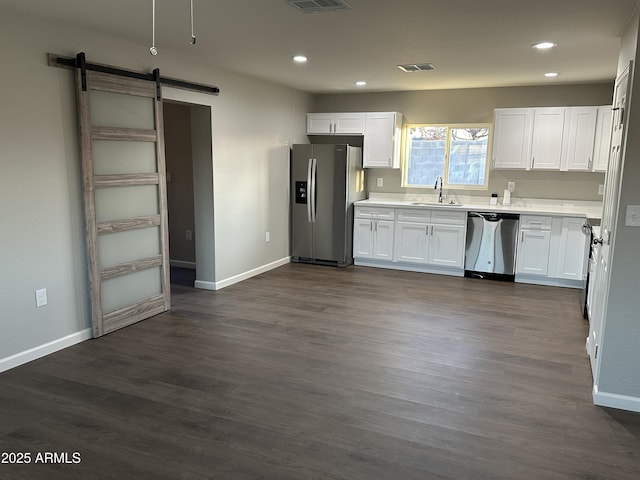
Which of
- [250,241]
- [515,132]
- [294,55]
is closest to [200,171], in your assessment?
[250,241]

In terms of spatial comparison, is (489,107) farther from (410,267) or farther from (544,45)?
(544,45)

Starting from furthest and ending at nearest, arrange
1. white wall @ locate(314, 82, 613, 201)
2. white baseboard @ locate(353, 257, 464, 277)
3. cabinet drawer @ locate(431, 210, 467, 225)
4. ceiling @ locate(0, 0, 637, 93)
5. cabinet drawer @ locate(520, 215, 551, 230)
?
white baseboard @ locate(353, 257, 464, 277), cabinet drawer @ locate(431, 210, 467, 225), white wall @ locate(314, 82, 613, 201), cabinet drawer @ locate(520, 215, 551, 230), ceiling @ locate(0, 0, 637, 93)

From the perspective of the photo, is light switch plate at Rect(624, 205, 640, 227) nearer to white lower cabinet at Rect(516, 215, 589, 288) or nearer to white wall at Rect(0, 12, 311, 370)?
white lower cabinet at Rect(516, 215, 589, 288)

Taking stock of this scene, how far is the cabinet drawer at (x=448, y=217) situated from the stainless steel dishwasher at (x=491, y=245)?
0.08m

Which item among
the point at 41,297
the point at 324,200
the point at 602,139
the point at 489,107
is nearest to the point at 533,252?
the point at 602,139

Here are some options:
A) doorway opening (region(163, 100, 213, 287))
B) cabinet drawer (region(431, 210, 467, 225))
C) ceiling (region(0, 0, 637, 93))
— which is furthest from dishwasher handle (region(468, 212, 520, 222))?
doorway opening (region(163, 100, 213, 287))

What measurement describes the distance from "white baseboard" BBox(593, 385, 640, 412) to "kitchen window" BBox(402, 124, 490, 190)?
394 cm

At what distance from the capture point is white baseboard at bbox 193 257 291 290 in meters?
5.30

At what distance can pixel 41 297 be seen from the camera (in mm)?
3441

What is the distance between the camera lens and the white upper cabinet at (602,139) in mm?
5344

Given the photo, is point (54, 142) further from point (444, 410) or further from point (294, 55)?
point (444, 410)

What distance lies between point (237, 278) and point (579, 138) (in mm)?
4357

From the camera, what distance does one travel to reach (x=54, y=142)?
342 centimetres

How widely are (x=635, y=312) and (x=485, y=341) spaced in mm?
1285
